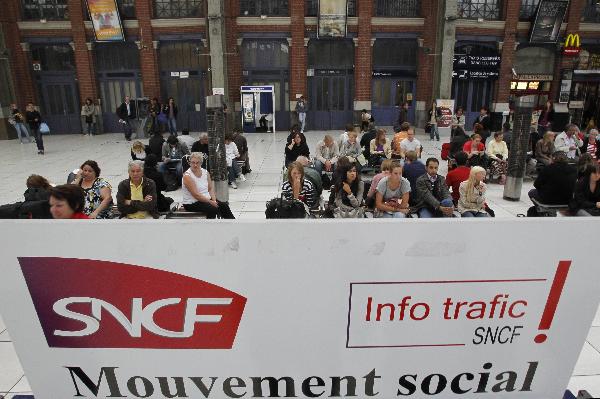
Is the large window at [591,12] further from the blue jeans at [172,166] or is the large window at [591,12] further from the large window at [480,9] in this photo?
the blue jeans at [172,166]

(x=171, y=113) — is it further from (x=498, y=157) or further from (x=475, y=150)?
(x=498, y=157)

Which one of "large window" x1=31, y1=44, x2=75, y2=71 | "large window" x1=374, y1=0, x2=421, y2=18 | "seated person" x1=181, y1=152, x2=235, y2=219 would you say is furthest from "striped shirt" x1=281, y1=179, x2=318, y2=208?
"large window" x1=31, y1=44, x2=75, y2=71

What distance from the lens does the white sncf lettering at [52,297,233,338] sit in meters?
1.66

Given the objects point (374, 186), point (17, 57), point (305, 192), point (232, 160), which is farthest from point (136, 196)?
point (17, 57)

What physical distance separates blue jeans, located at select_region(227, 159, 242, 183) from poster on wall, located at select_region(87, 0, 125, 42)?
12.5 metres

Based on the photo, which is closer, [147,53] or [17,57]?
[17,57]

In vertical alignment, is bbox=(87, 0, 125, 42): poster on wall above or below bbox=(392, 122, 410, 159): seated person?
above

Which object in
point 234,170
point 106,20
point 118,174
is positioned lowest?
point 118,174

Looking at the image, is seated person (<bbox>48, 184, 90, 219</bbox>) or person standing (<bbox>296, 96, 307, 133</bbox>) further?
person standing (<bbox>296, 96, 307, 133</bbox>)

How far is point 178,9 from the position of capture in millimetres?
19156

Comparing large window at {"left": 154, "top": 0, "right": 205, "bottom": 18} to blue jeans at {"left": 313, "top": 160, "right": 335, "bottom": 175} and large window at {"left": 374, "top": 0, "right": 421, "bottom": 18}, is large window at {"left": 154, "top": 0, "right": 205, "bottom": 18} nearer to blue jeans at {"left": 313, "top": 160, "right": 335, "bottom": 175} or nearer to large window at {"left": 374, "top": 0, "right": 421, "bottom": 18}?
large window at {"left": 374, "top": 0, "right": 421, "bottom": 18}

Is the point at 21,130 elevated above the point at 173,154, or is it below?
below

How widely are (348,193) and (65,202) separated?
3779 millimetres

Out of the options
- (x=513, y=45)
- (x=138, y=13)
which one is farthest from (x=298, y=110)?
(x=513, y=45)
